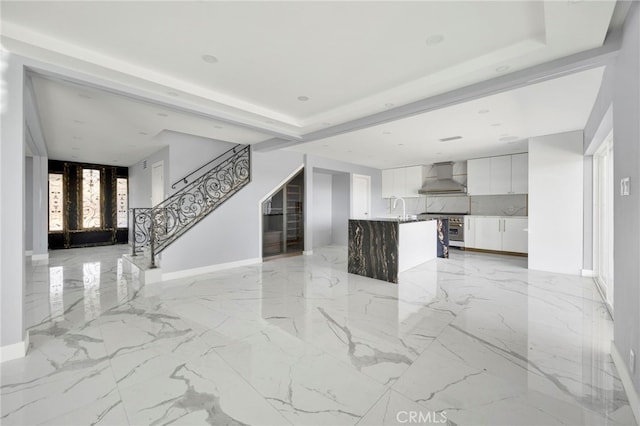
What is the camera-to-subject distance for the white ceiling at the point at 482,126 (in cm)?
331

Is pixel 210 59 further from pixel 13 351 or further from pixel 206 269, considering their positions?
pixel 206 269

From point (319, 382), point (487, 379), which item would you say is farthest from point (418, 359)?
point (319, 382)

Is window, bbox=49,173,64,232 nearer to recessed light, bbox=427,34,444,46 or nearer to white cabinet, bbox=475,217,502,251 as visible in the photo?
recessed light, bbox=427,34,444,46

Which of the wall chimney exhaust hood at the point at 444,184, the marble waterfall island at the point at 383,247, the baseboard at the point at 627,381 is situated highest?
the wall chimney exhaust hood at the point at 444,184

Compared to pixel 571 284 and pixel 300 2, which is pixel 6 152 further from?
pixel 571 284

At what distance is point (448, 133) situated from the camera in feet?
16.4

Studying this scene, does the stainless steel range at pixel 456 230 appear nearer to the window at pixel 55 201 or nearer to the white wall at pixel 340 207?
the white wall at pixel 340 207

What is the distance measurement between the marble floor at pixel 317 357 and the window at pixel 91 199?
225 inches

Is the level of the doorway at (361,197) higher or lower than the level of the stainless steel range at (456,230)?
higher

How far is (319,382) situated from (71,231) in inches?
402

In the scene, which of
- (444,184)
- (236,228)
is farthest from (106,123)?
(444,184)

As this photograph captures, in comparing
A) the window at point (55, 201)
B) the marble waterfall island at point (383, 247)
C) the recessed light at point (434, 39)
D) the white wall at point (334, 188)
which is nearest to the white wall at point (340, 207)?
the white wall at point (334, 188)

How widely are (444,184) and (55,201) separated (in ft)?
38.6

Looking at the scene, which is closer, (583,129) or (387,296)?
(387,296)
